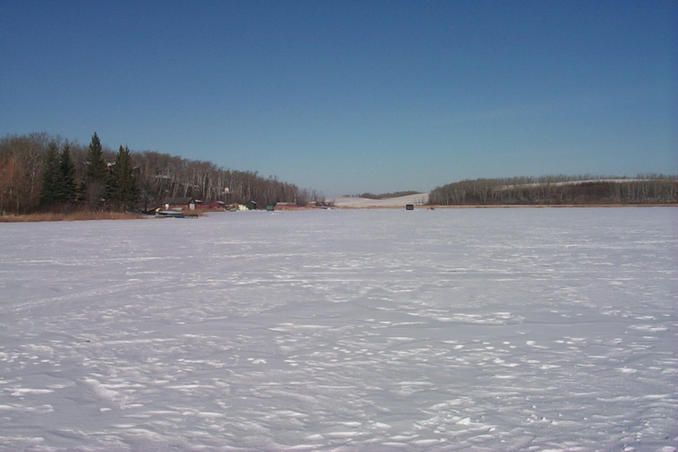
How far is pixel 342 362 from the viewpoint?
359cm

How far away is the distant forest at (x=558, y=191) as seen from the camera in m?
107

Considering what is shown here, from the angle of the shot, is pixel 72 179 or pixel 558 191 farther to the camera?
pixel 558 191

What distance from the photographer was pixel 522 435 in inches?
96.4

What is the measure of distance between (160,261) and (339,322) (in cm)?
648

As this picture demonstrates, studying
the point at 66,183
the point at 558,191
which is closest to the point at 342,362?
the point at 66,183

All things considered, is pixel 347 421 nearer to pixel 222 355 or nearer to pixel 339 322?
pixel 222 355

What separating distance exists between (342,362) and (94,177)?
50.2m

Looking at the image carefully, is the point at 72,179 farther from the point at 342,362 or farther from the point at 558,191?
the point at 558,191

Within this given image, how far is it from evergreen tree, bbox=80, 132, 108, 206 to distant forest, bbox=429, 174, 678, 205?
90993 millimetres

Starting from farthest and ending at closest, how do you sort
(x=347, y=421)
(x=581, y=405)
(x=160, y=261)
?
(x=160, y=261) → (x=581, y=405) → (x=347, y=421)

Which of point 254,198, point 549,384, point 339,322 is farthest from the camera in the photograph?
point 254,198

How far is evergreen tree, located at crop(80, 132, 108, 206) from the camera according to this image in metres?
45.4

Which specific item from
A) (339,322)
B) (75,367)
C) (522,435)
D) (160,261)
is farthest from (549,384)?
(160,261)

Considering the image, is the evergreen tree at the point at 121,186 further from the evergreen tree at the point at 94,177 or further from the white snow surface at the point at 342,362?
the white snow surface at the point at 342,362
